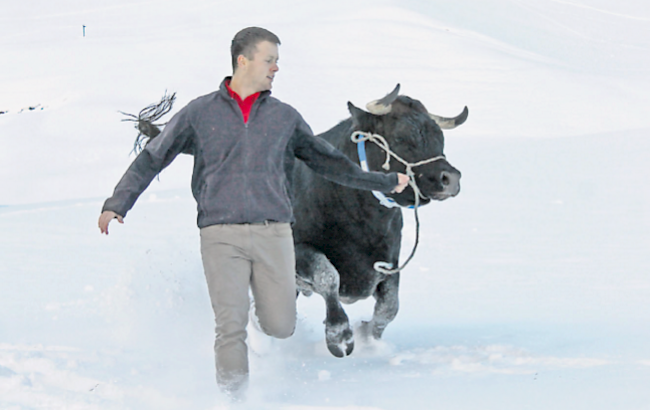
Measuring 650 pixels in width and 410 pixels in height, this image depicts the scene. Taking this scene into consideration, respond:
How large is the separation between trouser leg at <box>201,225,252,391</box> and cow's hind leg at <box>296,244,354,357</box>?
95 cm

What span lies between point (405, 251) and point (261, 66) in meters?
5.05

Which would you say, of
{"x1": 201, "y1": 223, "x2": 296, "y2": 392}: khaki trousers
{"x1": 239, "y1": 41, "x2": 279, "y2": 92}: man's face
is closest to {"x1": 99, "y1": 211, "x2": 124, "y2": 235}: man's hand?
{"x1": 201, "y1": 223, "x2": 296, "y2": 392}: khaki trousers

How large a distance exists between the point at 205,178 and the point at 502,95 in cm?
1840

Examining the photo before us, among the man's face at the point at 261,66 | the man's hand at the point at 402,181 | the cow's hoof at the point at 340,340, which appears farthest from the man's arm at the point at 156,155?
the cow's hoof at the point at 340,340

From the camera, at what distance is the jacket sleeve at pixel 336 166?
13.0ft

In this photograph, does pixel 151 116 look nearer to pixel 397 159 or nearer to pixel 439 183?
pixel 397 159

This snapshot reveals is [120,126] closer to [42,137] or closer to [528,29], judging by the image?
[42,137]

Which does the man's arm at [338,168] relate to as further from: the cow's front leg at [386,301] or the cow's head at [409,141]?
the cow's front leg at [386,301]

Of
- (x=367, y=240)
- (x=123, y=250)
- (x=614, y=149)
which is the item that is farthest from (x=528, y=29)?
(x=367, y=240)

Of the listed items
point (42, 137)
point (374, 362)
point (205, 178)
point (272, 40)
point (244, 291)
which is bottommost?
point (42, 137)

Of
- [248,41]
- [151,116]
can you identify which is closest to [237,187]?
[248,41]

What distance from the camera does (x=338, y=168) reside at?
4.00m

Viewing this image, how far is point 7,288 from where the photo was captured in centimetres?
687

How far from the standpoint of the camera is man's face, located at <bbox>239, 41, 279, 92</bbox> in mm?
3688
